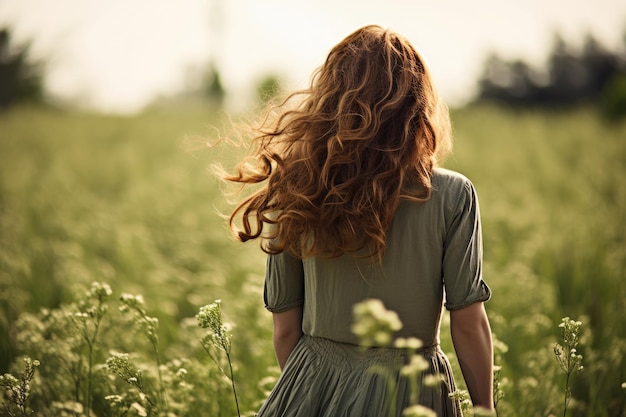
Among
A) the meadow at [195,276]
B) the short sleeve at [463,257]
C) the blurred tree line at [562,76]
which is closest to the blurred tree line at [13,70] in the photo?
the meadow at [195,276]

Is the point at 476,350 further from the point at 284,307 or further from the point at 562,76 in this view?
the point at 562,76

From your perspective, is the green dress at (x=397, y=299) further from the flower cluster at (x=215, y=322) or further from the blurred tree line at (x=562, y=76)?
the blurred tree line at (x=562, y=76)

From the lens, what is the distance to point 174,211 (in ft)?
24.7

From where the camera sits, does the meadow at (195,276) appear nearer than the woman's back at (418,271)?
No

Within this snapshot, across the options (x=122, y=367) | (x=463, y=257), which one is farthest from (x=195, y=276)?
(x=463, y=257)

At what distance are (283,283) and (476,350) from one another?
628mm

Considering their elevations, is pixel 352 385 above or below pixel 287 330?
below

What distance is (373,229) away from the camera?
62.9 inches

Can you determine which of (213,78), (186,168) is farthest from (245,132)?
(213,78)

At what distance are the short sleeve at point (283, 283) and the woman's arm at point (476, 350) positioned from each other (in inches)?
20.2

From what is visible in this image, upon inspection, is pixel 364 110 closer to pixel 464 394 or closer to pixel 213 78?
pixel 464 394

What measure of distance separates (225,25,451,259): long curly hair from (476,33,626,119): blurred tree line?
75.7ft

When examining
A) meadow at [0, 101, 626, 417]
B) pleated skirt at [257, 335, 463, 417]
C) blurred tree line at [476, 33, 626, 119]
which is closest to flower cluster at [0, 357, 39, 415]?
meadow at [0, 101, 626, 417]

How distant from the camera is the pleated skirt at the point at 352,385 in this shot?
1592mm
